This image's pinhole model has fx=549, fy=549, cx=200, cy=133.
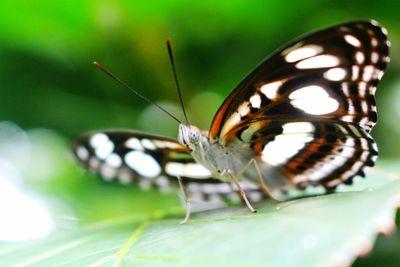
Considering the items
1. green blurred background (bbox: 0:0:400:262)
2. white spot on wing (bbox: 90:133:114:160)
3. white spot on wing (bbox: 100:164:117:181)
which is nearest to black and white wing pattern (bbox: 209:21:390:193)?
white spot on wing (bbox: 90:133:114:160)

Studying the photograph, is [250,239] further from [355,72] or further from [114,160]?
[114,160]

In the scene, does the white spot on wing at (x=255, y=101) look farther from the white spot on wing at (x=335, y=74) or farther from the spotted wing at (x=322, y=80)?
the white spot on wing at (x=335, y=74)

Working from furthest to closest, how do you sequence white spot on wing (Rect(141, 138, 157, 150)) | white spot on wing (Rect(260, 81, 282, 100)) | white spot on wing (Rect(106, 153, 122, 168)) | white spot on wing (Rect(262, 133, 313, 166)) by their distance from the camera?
1. white spot on wing (Rect(106, 153, 122, 168))
2. white spot on wing (Rect(141, 138, 157, 150))
3. white spot on wing (Rect(262, 133, 313, 166))
4. white spot on wing (Rect(260, 81, 282, 100))

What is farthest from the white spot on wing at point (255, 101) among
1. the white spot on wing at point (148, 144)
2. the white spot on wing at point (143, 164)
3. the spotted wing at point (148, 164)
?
the white spot on wing at point (143, 164)

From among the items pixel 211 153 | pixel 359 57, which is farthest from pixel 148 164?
pixel 359 57

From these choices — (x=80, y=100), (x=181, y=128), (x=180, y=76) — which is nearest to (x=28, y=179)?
(x=80, y=100)

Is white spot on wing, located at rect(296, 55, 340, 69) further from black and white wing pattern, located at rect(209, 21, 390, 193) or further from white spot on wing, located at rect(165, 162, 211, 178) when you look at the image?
white spot on wing, located at rect(165, 162, 211, 178)
